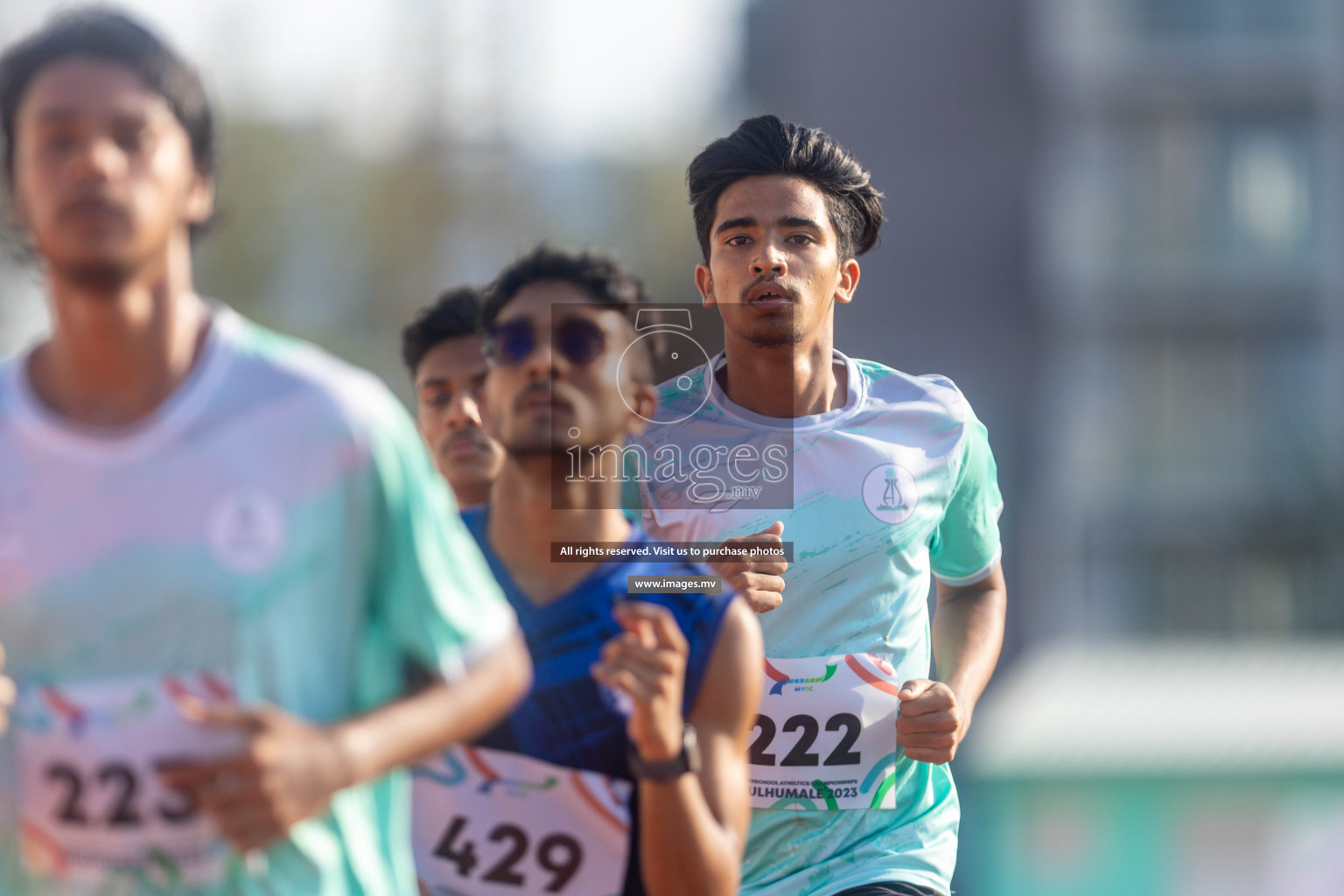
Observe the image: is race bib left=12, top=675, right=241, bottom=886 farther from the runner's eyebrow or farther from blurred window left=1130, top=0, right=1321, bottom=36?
blurred window left=1130, top=0, right=1321, bottom=36

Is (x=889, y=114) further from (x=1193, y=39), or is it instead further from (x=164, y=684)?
(x=164, y=684)

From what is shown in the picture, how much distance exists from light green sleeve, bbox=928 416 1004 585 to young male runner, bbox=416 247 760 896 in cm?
112

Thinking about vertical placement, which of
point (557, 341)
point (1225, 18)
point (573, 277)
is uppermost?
point (1225, 18)

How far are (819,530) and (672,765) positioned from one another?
1.13 meters

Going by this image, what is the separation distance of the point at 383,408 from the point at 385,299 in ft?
114

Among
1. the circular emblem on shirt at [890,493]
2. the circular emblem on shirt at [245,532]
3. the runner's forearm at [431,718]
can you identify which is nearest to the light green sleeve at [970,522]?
the circular emblem on shirt at [890,493]

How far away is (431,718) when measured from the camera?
2402 millimetres

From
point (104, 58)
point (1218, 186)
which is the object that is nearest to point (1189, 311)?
point (1218, 186)

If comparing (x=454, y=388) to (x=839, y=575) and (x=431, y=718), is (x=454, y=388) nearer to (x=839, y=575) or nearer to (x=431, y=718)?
(x=839, y=575)

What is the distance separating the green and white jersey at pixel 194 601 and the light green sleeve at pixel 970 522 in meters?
1.76

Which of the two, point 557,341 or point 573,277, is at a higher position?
point 573,277

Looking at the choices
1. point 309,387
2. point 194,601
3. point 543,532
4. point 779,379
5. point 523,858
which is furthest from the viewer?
point 779,379

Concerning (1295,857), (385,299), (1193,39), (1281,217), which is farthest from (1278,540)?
(385,299)

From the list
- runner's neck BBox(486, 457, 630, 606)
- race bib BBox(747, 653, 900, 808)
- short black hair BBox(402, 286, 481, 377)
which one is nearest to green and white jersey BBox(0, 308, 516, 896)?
runner's neck BBox(486, 457, 630, 606)
